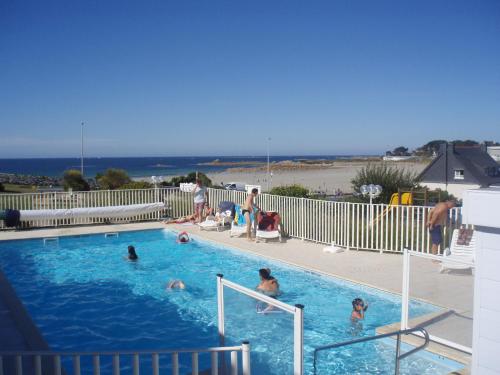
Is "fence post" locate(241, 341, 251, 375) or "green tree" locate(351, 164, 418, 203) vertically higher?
"green tree" locate(351, 164, 418, 203)

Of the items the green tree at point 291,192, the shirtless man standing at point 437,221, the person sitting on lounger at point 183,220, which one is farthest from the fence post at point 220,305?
the person sitting on lounger at point 183,220

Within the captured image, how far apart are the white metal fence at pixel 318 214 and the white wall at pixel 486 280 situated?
23.8 feet

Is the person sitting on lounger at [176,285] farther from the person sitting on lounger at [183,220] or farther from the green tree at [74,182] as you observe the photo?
the green tree at [74,182]

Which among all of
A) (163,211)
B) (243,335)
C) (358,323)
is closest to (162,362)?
(243,335)

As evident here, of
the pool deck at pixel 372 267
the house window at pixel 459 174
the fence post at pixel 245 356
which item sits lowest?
the pool deck at pixel 372 267

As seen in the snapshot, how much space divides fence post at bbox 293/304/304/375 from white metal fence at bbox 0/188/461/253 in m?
7.02

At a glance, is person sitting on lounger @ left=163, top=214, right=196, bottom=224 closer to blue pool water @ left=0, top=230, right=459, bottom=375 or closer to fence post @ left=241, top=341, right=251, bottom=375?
blue pool water @ left=0, top=230, right=459, bottom=375

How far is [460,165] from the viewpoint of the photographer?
31672mm

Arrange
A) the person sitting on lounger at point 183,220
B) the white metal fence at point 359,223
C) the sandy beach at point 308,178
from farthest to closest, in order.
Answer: the sandy beach at point 308,178
the person sitting on lounger at point 183,220
the white metal fence at point 359,223

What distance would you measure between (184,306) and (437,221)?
5343mm

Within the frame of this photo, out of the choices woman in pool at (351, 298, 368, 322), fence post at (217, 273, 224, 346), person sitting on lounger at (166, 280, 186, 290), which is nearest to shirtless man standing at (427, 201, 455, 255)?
woman in pool at (351, 298, 368, 322)

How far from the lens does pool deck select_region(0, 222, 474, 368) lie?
17.0 feet

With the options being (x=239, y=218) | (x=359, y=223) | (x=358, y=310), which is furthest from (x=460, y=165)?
(x=358, y=310)

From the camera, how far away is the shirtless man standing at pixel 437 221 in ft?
31.6
